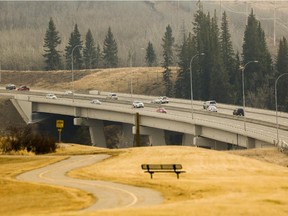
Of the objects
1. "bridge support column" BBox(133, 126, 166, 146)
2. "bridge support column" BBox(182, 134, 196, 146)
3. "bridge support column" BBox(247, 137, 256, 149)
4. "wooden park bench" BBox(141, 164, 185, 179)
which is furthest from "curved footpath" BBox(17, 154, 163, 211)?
"bridge support column" BBox(182, 134, 196, 146)

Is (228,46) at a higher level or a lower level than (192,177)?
higher

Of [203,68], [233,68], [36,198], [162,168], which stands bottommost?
[36,198]

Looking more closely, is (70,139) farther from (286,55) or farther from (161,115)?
(286,55)

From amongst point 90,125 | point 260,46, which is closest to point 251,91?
point 260,46

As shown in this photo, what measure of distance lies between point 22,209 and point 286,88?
11530cm

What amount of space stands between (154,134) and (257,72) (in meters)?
49.0

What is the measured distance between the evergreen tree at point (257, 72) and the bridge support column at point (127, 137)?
3671 centimetres

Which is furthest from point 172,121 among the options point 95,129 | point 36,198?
point 36,198

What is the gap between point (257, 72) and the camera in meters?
165

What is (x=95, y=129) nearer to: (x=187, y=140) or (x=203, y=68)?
(x=187, y=140)

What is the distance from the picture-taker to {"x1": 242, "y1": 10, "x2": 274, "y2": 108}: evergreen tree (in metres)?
162

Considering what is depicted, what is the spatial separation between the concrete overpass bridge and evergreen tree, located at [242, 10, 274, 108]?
16.9 metres

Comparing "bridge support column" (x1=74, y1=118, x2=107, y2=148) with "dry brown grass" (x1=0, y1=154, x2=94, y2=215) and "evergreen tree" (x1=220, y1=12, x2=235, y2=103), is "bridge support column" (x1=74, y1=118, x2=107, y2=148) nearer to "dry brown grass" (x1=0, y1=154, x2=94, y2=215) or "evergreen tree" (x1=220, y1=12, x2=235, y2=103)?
"evergreen tree" (x1=220, y1=12, x2=235, y2=103)

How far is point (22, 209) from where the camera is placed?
123 feet
